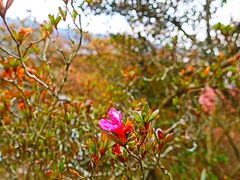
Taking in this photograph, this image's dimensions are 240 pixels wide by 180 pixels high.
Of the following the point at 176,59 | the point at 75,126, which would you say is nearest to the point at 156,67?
the point at 176,59

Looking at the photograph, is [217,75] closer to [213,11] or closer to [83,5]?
[213,11]

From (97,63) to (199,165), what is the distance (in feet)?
7.27

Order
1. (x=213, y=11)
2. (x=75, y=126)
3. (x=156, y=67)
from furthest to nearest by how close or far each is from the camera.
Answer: (x=156, y=67), (x=213, y=11), (x=75, y=126)

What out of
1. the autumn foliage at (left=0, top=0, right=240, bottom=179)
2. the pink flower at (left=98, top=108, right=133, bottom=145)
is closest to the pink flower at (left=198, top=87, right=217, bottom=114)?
the autumn foliage at (left=0, top=0, right=240, bottom=179)

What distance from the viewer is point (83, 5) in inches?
110

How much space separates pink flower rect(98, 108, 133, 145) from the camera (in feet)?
3.81

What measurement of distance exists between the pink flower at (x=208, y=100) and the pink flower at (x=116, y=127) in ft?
9.06

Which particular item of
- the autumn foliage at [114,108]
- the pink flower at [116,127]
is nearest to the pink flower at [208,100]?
the autumn foliage at [114,108]

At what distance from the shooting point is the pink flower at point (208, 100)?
3.97 metres

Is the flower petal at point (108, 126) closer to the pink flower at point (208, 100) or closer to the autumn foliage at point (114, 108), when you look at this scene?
the autumn foliage at point (114, 108)

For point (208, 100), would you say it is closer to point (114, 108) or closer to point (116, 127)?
point (114, 108)

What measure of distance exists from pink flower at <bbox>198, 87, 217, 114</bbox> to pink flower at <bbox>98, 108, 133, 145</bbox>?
9.06 ft

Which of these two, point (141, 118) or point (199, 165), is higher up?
point (199, 165)

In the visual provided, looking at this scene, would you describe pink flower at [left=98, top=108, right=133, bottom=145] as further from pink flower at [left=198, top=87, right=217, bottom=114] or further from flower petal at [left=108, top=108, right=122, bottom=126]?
pink flower at [left=198, top=87, right=217, bottom=114]
